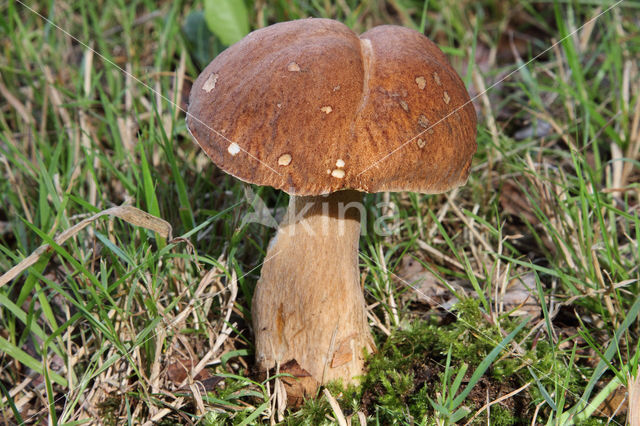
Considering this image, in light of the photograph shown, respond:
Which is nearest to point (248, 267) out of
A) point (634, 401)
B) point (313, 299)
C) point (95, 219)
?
point (313, 299)

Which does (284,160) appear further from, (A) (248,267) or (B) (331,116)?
(A) (248,267)

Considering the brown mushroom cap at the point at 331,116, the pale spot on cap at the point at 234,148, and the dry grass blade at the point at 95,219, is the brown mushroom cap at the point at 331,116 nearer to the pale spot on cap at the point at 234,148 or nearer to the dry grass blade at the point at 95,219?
the pale spot on cap at the point at 234,148

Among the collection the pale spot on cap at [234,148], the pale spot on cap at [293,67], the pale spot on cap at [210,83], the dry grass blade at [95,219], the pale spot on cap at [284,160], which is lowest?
the dry grass blade at [95,219]

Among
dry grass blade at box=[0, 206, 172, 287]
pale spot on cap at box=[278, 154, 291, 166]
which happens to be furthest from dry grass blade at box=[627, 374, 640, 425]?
dry grass blade at box=[0, 206, 172, 287]

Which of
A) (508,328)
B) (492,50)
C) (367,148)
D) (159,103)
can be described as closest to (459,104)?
(367,148)

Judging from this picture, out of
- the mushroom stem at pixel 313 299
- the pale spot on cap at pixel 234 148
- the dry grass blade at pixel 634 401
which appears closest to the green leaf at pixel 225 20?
the mushroom stem at pixel 313 299

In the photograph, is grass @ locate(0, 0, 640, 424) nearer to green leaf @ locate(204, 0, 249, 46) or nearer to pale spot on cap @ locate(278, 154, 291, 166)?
green leaf @ locate(204, 0, 249, 46)

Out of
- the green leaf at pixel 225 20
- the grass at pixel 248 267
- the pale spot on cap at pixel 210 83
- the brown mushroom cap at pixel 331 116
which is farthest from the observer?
the green leaf at pixel 225 20

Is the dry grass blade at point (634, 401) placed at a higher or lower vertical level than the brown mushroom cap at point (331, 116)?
lower
